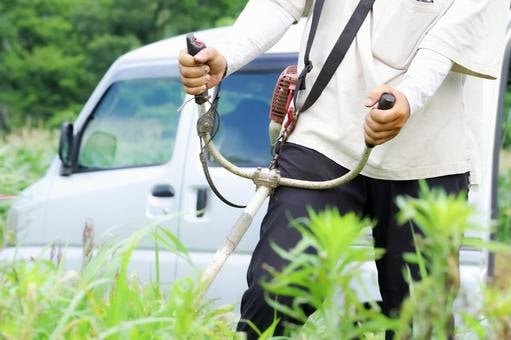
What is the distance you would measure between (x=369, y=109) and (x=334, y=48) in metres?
0.19

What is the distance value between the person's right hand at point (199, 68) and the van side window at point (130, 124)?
10.3 feet

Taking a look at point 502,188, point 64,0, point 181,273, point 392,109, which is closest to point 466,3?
point 392,109

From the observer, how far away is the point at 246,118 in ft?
20.7

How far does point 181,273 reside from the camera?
20.0 feet

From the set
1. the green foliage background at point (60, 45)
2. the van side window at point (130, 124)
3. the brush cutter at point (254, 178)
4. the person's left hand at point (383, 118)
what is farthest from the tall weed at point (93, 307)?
the green foliage background at point (60, 45)

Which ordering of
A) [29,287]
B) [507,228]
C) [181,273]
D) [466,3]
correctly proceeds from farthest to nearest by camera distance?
[507,228], [181,273], [466,3], [29,287]

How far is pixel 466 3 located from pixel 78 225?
11.7ft

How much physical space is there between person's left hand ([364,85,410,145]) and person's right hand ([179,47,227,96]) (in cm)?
47

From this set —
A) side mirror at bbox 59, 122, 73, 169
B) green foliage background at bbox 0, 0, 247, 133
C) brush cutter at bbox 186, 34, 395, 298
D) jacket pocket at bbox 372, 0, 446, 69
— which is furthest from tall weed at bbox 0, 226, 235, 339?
green foliage background at bbox 0, 0, 247, 133

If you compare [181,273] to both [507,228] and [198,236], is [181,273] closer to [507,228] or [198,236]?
[198,236]

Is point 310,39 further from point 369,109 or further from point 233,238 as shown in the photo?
point 233,238

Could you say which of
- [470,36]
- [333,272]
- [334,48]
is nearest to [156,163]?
[334,48]

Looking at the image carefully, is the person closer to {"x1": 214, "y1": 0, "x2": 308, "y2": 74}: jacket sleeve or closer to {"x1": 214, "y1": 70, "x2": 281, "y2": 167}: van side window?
{"x1": 214, "y1": 0, "x2": 308, "y2": 74}: jacket sleeve

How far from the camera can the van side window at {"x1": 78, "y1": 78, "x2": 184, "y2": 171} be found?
22.0 feet
